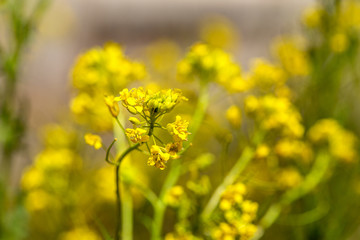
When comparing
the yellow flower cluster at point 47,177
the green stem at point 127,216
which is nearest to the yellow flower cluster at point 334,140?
the green stem at point 127,216

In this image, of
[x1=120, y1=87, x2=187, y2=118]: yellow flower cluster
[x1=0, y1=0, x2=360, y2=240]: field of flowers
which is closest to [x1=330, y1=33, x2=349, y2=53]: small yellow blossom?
[x1=0, y1=0, x2=360, y2=240]: field of flowers

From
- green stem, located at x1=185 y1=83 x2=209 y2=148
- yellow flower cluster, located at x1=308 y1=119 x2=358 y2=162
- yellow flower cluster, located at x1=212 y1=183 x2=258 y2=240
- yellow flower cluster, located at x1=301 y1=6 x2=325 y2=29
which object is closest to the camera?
yellow flower cluster, located at x1=212 y1=183 x2=258 y2=240

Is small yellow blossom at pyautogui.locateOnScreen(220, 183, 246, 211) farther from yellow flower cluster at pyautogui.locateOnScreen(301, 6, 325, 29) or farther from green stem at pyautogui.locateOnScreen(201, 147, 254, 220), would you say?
yellow flower cluster at pyautogui.locateOnScreen(301, 6, 325, 29)

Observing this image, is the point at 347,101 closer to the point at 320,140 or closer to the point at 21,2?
the point at 320,140

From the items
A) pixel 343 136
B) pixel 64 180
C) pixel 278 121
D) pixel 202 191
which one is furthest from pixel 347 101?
pixel 64 180

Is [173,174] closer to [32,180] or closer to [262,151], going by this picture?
[262,151]

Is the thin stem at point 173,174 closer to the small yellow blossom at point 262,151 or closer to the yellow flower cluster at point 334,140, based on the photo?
the small yellow blossom at point 262,151
